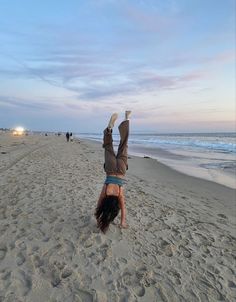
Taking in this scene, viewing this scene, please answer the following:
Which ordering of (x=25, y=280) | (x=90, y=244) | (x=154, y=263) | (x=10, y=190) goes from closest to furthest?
(x=25, y=280) → (x=154, y=263) → (x=90, y=244) → (x=10, y=190)

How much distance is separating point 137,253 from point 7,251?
7.92 feet

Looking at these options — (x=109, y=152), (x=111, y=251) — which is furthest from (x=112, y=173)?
(x=111, y=251)

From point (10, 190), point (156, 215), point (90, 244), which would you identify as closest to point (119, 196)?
point (90, 244)

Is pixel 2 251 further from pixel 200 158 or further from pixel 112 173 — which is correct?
pixel 200 158

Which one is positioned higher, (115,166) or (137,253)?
(115,166)

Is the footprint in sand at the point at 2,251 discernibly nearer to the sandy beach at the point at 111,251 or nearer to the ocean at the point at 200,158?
the sandy beach at the point at 111,251

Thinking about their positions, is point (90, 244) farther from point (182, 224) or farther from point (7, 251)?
point (182, 224)

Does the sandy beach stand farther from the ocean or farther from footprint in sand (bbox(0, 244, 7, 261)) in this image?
the ocean

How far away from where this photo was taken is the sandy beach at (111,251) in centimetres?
451

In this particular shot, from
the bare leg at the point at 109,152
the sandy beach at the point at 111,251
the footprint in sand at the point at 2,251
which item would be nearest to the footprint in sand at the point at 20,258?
the sandy beach at the point at 111,251

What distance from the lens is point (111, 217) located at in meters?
6.27

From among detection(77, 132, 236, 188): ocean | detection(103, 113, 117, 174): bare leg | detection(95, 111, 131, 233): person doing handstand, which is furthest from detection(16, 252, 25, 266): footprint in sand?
detection(77, 132, 236, 188): ocean

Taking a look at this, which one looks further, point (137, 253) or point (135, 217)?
point (135, 217)

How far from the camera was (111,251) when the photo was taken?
5.58 m
